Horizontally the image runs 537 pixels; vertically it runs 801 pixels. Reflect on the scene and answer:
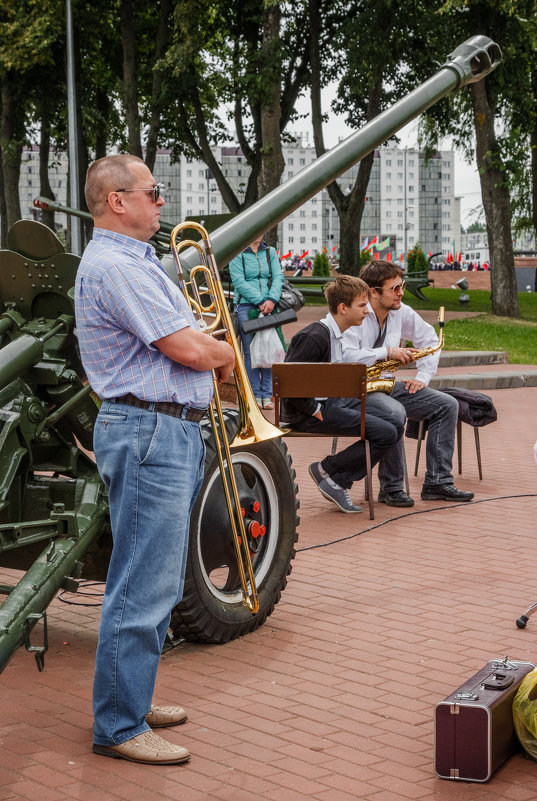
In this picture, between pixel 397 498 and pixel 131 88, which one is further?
pixel 131 88

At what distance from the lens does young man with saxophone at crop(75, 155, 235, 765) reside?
3.54 m

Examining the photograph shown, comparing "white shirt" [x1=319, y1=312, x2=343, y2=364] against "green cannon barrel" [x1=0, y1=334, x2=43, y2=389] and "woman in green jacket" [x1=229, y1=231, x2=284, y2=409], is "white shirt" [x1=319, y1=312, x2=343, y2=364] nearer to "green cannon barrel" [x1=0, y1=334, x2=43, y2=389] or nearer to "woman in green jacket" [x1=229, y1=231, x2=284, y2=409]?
"green cannon barrel" [x1=0, y1=334, x2=43, y2=389]

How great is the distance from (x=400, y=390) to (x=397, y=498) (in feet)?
2.72

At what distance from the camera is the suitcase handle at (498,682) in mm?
3697

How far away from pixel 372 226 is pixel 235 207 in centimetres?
11937

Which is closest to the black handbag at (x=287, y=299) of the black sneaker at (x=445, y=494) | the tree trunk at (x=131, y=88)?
the black sneaker at (x=445, y=494)

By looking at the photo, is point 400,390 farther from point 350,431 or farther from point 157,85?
point 157,85

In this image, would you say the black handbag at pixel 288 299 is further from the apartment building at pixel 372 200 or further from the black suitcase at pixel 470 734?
the apartment building at pixel 372 200

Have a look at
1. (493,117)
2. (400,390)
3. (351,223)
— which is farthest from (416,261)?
(400,390)

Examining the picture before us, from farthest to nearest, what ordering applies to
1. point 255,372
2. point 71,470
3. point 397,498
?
1. point 255,372
2. point 397,498
3. point 71,470

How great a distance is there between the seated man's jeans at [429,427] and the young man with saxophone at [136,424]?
14.1 ft

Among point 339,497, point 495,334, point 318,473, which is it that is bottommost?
point 339,497

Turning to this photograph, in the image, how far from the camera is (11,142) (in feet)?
102

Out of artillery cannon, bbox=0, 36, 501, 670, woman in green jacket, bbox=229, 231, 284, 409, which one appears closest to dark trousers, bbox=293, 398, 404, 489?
artillery cannon, bbox=0, 36, 501, 670
